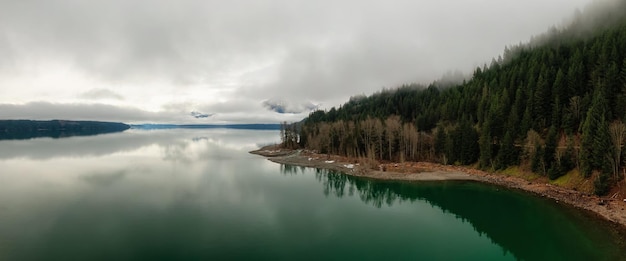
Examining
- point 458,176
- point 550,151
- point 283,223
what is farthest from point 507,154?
point 283,223

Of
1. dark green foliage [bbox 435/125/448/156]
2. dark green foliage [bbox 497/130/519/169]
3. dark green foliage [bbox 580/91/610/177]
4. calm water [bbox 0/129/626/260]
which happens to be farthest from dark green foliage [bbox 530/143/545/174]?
dark green foliage [bbox 435/125/448/156]

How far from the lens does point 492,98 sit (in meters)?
87.8

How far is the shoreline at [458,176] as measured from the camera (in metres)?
39.0

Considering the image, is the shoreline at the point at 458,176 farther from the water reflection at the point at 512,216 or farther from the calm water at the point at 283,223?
the calm water at the point at 283,223

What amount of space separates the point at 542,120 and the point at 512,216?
134 feet

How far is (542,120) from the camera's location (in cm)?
6994

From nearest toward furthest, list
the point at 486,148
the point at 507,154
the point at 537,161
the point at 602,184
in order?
the point at 602,184, the point at 537,161, the point at 507,154, the point at 486,148

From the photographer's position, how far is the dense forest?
5075 centimetres

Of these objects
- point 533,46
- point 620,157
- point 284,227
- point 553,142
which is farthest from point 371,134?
point 533,46

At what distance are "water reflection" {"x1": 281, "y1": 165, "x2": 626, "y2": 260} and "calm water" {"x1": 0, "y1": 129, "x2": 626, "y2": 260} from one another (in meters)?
0.14

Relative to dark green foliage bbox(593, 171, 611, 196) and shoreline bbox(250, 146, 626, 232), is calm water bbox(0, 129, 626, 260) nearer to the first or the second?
shoreline bbox(250, 146, 626, 232)

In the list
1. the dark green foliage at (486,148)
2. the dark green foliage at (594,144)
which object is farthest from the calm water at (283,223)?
the dark green foliage at (486,148)

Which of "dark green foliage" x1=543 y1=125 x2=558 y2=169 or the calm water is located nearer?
the calm water

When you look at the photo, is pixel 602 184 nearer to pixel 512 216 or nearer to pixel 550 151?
pixel 550 151
